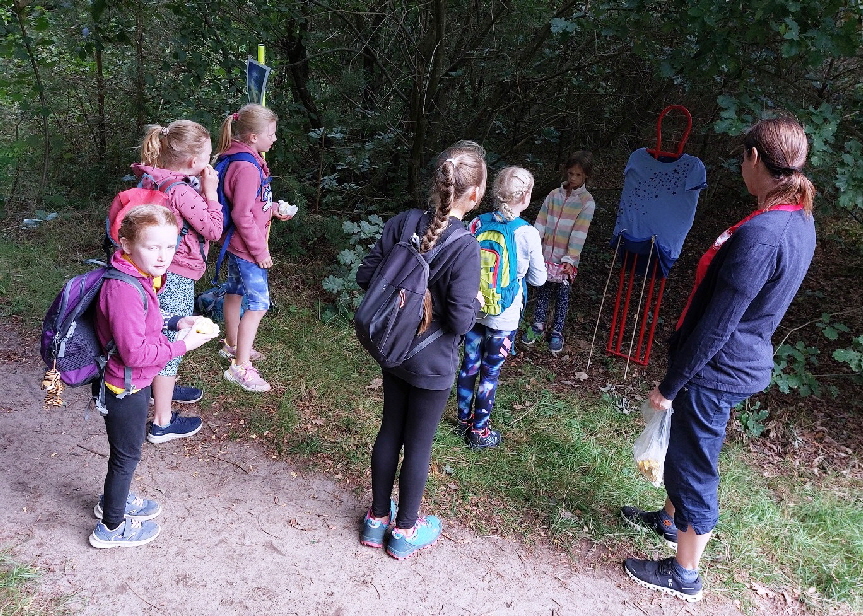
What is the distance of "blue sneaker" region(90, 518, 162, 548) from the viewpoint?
2930mm

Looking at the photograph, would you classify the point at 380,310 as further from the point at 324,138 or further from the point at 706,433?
the point at 324,138

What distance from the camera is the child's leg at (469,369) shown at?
3.90 metres

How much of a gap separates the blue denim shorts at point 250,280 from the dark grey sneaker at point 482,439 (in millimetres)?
1589

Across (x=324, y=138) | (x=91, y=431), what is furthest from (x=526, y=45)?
(x=91, y=431)

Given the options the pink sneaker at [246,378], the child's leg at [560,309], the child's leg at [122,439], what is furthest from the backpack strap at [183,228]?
the child's leg at [560,309]

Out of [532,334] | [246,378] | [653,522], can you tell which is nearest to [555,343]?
[532,334]

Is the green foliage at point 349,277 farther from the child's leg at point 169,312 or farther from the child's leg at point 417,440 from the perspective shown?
the child's leg at point 417,440

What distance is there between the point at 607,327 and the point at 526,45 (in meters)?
2.91

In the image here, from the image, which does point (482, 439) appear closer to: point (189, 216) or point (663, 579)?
point (663, 579)

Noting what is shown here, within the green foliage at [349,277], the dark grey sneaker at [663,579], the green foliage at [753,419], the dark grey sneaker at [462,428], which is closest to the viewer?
the dark grey sneaker at [663,579]


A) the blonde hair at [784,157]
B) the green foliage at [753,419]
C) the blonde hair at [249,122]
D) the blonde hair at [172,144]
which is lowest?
the green foliage at [753,419]

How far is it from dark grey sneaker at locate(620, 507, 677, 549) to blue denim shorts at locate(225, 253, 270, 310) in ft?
8.41

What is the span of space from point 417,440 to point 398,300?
0.68 m

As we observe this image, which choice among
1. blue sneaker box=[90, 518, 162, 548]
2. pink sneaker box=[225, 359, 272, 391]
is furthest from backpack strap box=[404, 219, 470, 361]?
pink sneaker box=[225, 359, 272, 391]
